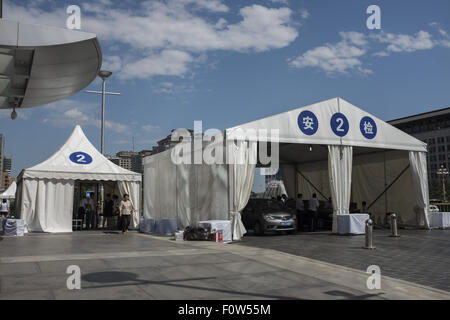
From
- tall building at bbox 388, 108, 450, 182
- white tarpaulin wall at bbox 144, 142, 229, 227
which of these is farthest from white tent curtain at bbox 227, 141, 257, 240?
tall building at bbox 388, 108, 450, 182

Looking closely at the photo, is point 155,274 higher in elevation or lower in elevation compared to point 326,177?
lower

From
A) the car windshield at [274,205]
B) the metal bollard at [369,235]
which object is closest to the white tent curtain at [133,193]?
the car windshield at [274,205]

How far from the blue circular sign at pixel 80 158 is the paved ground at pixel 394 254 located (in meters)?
9.45

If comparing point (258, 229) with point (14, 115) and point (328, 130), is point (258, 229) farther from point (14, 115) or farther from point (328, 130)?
point (14, 115)

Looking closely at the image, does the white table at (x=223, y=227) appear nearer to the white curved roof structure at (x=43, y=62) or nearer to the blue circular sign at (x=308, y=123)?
the blue circular sign at (x=308, y=123)

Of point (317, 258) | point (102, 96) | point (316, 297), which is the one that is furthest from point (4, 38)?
Result: point (102, 96)

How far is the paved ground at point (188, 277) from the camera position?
565 centimetres

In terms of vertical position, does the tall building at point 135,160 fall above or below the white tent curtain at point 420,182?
above

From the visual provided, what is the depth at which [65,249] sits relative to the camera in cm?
1112

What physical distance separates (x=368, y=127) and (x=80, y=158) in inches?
512

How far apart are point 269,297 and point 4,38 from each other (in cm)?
532

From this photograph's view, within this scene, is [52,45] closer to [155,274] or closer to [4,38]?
[4,38]

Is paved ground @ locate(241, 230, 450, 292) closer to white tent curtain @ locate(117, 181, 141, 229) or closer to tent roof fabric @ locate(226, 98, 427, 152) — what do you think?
tent roof fabric @ locate(226, 98, 427, 152)

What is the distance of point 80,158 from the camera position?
18.8m
